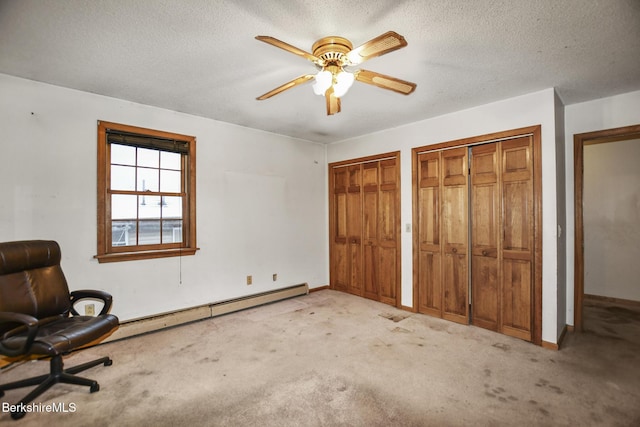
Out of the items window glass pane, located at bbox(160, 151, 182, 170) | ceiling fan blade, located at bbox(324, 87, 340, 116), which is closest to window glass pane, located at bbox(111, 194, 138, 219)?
window glass pane, located at bbox(160, 151, 182, 170)

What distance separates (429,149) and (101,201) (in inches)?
151

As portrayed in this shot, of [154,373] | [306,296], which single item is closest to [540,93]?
[306,296]

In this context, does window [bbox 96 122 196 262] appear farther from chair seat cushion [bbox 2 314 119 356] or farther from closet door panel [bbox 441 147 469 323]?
closet door panel [bbox 441 147 469 323]

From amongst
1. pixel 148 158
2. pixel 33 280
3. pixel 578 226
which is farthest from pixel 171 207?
pixel 578 226

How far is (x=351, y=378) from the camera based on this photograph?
7.98 ft

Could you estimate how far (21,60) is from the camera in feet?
7.91

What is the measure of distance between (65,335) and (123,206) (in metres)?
1.63

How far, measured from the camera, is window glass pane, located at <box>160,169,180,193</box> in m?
3.63

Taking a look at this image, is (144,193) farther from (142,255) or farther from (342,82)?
(342,82)

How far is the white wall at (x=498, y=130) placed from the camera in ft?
9.78

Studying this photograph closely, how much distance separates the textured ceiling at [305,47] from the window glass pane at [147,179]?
800 millimetres

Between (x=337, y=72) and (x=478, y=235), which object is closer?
(x=337, y=72)

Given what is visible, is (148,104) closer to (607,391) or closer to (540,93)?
(540,93)

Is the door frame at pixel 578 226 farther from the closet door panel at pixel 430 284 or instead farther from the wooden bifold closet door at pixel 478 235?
the closet door panel at pixel 430 284
